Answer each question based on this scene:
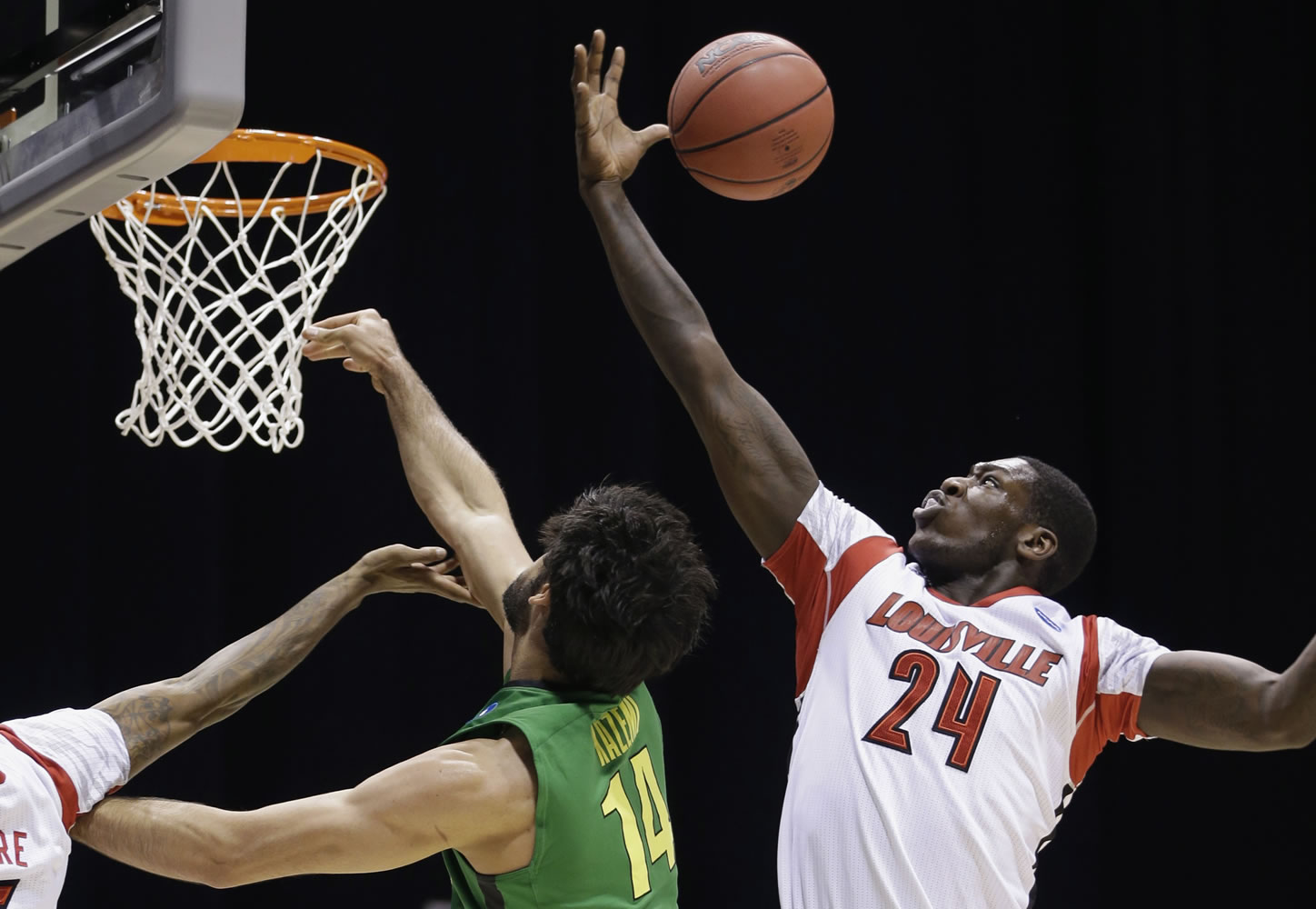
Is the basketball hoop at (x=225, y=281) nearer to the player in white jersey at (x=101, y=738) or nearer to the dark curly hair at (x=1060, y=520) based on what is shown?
the player in white jersey at (x=101, y=738)

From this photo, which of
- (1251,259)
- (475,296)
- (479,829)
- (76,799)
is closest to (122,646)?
(475,296)

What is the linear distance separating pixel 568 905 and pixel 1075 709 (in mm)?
1067

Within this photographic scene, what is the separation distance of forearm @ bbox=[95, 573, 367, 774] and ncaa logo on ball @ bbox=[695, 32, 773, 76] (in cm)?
128

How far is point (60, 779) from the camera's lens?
222 centimetres

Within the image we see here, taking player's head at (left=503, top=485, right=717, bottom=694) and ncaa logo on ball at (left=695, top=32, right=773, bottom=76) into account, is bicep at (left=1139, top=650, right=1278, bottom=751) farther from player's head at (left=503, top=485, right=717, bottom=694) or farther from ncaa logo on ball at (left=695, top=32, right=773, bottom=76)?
ncaa logo on ball at (left=695, top=32, right=773, bottom=76)

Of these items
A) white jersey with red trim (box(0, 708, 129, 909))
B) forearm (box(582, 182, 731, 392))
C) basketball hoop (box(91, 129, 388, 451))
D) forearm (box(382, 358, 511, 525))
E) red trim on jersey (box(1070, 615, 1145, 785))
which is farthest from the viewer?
basketball hoop (box(91, 129, 388, 451))

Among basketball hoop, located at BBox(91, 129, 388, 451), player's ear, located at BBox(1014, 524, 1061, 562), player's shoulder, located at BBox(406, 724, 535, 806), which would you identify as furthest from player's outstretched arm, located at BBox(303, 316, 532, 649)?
player's ear, located at BBox(1014, 524, 1061, 562)

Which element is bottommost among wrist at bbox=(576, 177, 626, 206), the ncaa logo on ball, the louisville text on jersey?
the louisville text on jersey

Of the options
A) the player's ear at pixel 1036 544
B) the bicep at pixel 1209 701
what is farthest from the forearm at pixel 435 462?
the bicep at pixel 1209 701

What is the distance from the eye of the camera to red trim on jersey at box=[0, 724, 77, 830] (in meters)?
2.21

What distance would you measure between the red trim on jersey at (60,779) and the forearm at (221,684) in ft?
0.49

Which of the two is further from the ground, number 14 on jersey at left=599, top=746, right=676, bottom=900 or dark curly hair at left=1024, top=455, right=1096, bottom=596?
dark curly hair at left=1024, top=455, right=1096, bottom=596

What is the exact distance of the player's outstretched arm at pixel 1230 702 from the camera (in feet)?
8.56

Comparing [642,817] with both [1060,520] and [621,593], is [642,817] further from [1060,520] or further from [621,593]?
[1060,520]
